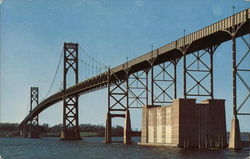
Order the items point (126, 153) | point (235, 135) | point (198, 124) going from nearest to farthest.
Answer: point (235, 135) → point (126, 153) → point (198, 124)

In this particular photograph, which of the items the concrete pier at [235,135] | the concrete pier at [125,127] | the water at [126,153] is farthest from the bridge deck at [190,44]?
the water at [126,153]

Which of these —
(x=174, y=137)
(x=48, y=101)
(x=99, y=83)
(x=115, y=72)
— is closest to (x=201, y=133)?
(x=174, y=137)

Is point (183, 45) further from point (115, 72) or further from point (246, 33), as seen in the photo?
point (115, 72)

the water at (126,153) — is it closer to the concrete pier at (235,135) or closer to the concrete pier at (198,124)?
the concrete pier at (235,135)

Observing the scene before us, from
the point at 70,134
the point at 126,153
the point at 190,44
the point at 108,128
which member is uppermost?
the point at 190,44

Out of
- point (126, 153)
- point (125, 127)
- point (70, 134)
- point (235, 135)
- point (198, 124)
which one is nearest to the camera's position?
point (235, 135)

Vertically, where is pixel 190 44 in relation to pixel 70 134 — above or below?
above

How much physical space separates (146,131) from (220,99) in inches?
833

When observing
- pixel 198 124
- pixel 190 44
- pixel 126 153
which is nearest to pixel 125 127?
pixel 198 124

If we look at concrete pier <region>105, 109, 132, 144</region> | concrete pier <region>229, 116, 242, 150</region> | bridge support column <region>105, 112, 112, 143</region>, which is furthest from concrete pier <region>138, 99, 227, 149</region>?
bridge support column <region>105, 112, 112, 143</region>

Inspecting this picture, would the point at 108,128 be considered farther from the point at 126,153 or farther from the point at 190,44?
the point at 190,44

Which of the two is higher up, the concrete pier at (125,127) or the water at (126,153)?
the concrete pier at (125,127)

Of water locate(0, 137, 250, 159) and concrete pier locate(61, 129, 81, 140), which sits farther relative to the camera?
concrete pier locate(61, 129, 81, 140)

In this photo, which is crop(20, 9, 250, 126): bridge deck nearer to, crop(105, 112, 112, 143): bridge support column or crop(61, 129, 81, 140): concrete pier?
crop(105, 112, 112, 143): bridge support column
